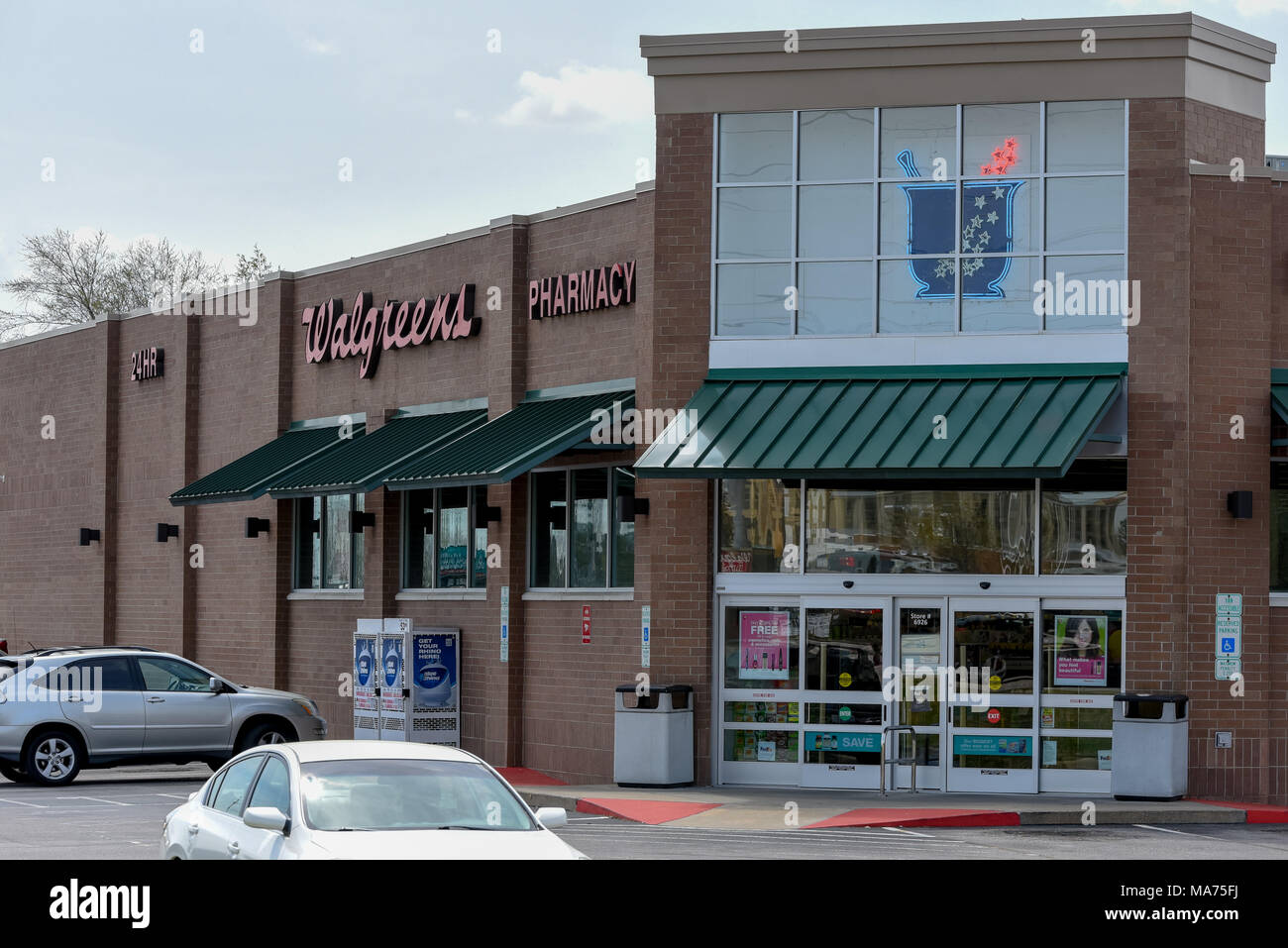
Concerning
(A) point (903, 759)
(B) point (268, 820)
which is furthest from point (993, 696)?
(B) point (268, 820)

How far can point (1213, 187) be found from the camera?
1947cm

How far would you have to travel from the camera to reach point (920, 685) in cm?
1998

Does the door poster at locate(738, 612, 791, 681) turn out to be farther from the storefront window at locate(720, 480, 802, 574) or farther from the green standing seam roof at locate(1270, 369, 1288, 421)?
the green standing seam roof at locate(1270, 369, 1288, 421)

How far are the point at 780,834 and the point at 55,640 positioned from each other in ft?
76.4

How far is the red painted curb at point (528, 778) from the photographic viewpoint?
2178 centimetres

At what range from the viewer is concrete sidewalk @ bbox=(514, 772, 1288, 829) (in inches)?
687

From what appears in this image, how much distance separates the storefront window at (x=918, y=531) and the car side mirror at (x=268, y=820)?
1228 centimetres

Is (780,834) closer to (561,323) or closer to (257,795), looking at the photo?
(257,795)

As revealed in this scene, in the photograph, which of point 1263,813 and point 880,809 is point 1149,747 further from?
point 880,809

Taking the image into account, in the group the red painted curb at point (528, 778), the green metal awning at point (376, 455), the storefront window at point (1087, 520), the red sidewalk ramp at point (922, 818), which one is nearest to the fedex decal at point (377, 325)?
the green metal awning at point (376, 455)

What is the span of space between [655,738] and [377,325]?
9.68m

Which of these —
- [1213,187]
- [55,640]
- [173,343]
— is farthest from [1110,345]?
[55,640]

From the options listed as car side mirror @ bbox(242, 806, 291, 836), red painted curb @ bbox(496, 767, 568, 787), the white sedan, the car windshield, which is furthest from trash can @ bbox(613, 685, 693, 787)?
car side mirror @ bbox(242, 806, 291, 836)

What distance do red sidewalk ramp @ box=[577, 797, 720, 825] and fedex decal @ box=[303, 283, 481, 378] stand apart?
28.0 ft
